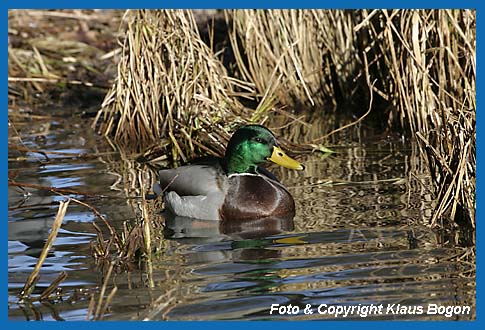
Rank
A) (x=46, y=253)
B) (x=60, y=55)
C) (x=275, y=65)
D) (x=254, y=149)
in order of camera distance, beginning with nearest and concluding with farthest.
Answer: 1. (x=46, y=253)
2. (x=254, y=149)
3. (x=275, y=65)
4. (x=60, y=55)

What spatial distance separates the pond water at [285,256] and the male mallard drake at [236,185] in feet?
0.45

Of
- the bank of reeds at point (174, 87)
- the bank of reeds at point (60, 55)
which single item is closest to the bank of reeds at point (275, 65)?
the bank of reeds at point (174, 87)

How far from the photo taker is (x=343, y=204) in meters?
6.92

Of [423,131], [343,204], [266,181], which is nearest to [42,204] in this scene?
[266,181]

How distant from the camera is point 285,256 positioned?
5754 mm

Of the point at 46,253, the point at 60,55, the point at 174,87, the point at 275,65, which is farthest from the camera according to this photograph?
the point at 60,55

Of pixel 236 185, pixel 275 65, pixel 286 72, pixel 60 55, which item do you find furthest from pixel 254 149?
pixel 60 55

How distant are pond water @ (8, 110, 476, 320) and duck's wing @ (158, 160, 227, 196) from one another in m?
0.25

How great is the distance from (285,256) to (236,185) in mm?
1421

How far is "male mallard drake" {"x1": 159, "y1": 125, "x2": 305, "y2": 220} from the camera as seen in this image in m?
6.93

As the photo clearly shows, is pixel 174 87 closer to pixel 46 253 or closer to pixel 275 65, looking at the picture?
pixel 275 65

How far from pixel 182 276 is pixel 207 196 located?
168 centimetres

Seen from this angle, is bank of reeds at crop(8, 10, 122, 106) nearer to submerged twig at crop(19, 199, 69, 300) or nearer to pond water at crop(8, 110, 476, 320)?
pond water at crop(8, 110, 476, 320)

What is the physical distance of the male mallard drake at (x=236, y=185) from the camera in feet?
22.7
